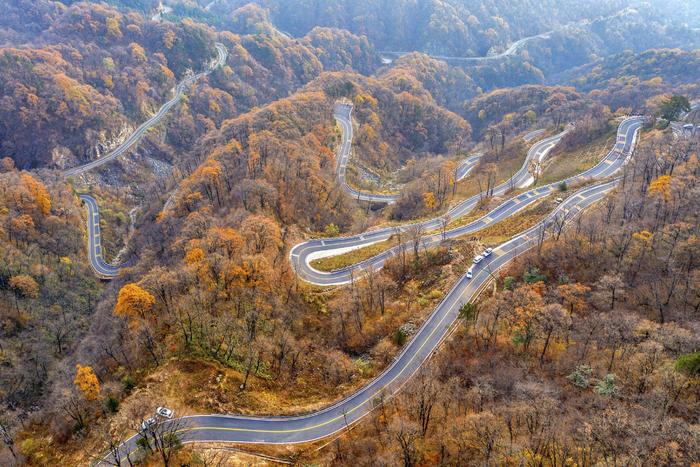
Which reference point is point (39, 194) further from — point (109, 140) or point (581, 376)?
point (581, 376)

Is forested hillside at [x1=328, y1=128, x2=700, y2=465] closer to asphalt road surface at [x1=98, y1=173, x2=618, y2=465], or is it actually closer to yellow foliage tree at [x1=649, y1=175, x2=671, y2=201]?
yellow foliage tree at [x1=649, y1=175, x2=671, y2=201]

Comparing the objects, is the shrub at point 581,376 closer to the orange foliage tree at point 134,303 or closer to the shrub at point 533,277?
the shrub at point 533,277

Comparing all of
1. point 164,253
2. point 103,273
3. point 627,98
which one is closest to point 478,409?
point 164,253

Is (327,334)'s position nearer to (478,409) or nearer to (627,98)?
(478,409)

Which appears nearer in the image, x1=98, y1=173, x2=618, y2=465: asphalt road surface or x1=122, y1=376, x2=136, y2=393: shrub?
x1=98, y1=173, x2=618, y2=465: asphalt road surface

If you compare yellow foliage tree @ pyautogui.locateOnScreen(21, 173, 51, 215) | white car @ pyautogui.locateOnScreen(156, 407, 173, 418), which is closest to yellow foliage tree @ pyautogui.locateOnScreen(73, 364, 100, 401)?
white car @ pyautogui.locateOnScreen(156, 407, 173, 418)

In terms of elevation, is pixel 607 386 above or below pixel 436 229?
below

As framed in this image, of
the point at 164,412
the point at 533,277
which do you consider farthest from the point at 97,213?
the point at 533,277
